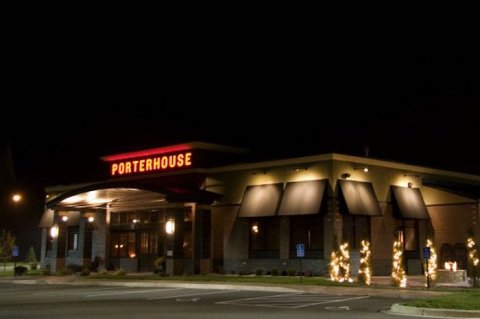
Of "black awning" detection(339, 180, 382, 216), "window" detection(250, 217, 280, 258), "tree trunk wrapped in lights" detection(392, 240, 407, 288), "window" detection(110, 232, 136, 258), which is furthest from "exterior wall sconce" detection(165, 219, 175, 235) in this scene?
"tree trunk wrapped in lights" detection(392, 240, 407, 288)

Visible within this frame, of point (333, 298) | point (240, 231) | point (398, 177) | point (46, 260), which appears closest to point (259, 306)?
point (333, 298)

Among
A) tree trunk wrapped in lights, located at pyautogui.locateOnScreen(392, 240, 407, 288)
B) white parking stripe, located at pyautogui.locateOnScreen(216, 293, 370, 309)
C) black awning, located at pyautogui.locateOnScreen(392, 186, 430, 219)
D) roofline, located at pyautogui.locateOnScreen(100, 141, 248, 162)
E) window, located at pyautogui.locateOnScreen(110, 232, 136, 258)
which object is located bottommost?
white parking stripe, located at pyautogui.locateOnScreen(216, 293, 370, 309)

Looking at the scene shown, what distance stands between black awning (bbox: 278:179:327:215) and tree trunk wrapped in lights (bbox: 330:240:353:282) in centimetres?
373

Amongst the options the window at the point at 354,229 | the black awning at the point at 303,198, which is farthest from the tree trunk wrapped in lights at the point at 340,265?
the window at the point at 354,229

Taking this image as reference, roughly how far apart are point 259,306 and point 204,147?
845 inches

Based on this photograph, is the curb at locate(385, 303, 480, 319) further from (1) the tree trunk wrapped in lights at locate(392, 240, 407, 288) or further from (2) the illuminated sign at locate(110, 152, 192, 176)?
(2) the illuminated sign at locate(110, 152, 192, 176)

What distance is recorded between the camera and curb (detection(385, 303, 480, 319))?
15219mm

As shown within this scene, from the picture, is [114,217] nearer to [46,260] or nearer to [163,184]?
[163,184]

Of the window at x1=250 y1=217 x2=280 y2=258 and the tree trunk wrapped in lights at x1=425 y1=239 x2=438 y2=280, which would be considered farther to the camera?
the window at x1=250 y1=217 x2=280 y2=258

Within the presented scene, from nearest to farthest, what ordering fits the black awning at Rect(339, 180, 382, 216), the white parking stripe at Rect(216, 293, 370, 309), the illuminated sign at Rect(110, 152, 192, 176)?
the white parking stripe at Rect(216, 293, 370, 309)
the black awning at Rect(339, 180, 382, 216)
the illuminated sign at Rect(110, 152, 192, 176)

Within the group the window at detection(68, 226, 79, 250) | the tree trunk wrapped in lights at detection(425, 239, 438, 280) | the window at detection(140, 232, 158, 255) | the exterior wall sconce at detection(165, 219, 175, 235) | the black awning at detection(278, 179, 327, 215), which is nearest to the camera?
the tree trunk wrapped in lights at detection(425, 239, 438, 280)

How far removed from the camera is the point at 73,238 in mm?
45469

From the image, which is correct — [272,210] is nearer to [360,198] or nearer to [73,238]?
[360,198]

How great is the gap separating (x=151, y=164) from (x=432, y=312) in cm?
2824
